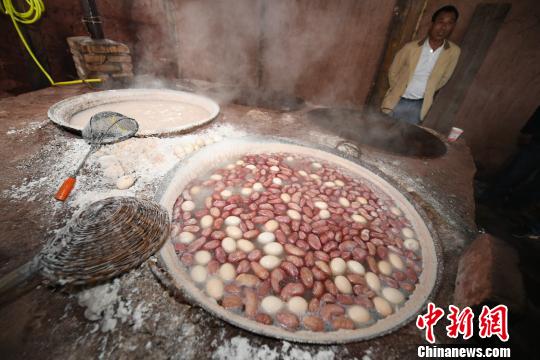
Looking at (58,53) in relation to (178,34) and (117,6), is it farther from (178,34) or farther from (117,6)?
(178,34)

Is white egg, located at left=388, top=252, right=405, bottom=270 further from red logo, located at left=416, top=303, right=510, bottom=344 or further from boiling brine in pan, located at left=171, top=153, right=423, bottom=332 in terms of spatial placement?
red logo, located at left=416, top=303, right=510, bottom=344

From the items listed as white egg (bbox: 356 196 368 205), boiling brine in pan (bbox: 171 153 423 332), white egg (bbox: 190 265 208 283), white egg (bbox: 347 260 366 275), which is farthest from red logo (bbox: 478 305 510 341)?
white egg (bbox: 190 265 208 283)

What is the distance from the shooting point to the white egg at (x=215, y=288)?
4.33 ft

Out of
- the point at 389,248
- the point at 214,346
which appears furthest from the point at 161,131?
the point at 389,248

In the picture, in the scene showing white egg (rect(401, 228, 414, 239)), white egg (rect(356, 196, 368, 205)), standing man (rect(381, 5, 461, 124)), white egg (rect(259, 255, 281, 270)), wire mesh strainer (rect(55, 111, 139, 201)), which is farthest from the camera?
standing man (rect(381, 5, 461, 124))

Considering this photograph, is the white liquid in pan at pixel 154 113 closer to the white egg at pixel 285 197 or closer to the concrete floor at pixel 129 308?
the concrete floor at pixel 129 308

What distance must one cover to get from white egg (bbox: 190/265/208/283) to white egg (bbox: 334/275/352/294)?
812 millimetres

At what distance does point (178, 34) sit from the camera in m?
5.34

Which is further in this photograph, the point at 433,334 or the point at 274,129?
the point at 274,129

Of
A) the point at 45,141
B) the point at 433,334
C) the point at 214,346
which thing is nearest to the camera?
the point at 214,346

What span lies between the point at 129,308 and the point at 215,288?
42 cm

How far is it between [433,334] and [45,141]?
3535 mm

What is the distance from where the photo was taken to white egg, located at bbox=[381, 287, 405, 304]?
144 centimetres

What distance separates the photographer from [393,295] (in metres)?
1.46
